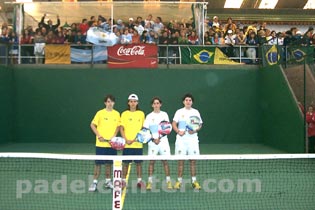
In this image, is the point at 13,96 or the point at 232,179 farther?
the point at 13,96

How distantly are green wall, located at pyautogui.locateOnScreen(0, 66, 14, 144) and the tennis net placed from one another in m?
5.85

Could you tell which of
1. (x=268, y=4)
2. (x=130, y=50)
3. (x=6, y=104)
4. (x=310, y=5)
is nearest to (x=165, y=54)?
(x=130, y=50)

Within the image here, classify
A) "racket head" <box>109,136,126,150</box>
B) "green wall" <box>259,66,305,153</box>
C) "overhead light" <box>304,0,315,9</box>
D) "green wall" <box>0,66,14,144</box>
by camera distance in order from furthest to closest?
"overhead light" <box>304,0,315,9</box>
"green wall" <box>0,66,14,144</box>
"green wall" <box>259,66,305,153</box>
"racket head" <box>109,136,126,150</box>

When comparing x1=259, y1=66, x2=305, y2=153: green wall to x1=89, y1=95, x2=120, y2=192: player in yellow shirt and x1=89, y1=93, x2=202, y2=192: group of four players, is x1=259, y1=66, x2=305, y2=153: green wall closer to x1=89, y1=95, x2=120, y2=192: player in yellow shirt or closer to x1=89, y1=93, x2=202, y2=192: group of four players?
x1=89, y1=93, x2=202, y2=192: group of four players

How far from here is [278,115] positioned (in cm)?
1534

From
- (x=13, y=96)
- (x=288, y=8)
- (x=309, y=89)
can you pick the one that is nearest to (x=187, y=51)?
(x=309, y=89)

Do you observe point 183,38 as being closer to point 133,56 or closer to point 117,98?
point 133,56

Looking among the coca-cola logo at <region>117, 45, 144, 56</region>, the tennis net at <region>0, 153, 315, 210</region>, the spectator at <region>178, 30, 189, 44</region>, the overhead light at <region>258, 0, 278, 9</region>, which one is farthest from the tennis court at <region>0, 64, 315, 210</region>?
the overhead light at <region>258, 0, 278, 9</region>

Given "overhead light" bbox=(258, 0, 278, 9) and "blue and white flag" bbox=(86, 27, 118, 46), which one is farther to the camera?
"overhead light" bbox=(258, 0, 278, 9)

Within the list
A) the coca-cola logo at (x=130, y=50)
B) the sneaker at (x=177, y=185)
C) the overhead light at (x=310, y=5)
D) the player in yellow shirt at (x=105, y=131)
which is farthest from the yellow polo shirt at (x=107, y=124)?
the overhead light at (x=310, y=5)

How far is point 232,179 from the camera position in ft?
29.2

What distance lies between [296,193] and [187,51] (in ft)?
32.4

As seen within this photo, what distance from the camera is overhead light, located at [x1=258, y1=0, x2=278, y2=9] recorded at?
26391 millimetres

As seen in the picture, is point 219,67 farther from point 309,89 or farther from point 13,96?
point 13,96
